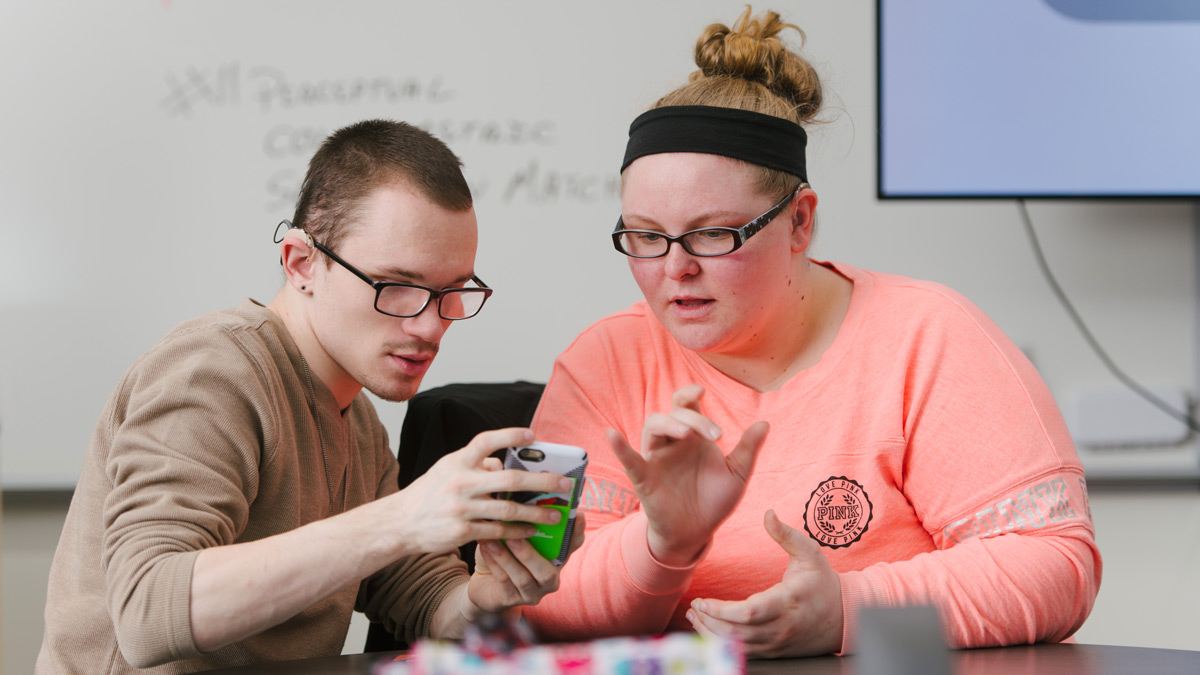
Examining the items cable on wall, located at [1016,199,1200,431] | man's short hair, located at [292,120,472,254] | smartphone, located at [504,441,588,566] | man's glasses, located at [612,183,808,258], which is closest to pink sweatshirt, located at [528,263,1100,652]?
smartphone, located at [504,441,588,566]

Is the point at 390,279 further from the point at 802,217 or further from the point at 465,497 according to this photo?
the point at 802,217

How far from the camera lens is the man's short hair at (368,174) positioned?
127 cm

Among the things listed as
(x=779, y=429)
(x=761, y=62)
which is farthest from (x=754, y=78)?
(x=779, y=429)

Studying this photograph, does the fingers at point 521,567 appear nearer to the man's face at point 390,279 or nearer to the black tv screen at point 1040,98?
the man's face at point 390,279

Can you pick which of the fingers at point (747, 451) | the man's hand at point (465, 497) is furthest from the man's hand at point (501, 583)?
the fingers at point (747, 451)

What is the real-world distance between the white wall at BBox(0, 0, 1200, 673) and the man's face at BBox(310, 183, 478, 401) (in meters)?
0.83

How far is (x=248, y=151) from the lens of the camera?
2.11 meters

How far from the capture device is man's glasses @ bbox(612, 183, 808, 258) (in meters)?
1.28

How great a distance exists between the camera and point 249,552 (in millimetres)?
1008

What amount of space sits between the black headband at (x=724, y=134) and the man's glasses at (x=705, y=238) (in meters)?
0.07

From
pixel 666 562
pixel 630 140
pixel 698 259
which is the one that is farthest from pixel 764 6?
pixel 666 562

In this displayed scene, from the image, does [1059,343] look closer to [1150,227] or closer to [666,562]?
Answer: [1150,227]

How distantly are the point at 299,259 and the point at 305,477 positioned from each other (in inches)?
11.8

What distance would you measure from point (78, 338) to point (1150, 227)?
242 centimetres
